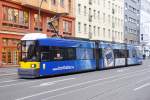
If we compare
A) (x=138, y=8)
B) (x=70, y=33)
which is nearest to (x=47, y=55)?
(x=70, y=33)

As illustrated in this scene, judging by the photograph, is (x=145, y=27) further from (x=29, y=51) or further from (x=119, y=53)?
(x=29, y=51)

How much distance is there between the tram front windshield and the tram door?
1547cm

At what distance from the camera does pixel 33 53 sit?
2712 centimetres

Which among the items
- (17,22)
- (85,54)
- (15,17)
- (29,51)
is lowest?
(85,54)

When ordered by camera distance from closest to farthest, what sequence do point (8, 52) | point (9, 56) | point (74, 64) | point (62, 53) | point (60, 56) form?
point (60, 56)
point (62, 53)
point (74, 64)
point (8, 52)
point (9, 56)

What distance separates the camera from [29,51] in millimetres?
27125

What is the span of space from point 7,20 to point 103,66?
38.1ft

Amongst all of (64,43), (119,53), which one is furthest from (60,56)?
(119,53)

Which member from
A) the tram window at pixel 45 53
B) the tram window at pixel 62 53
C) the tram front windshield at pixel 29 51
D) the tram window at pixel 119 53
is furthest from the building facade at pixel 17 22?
the tram front windshield at pixel 29 51

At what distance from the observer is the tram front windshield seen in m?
27.1

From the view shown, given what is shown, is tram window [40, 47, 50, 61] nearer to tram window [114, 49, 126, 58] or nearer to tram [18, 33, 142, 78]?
tram [18, 33, 142, 78]

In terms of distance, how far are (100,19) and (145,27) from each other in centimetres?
4009

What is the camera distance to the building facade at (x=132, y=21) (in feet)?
307

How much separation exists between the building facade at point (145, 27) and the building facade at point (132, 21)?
2.93 metres
